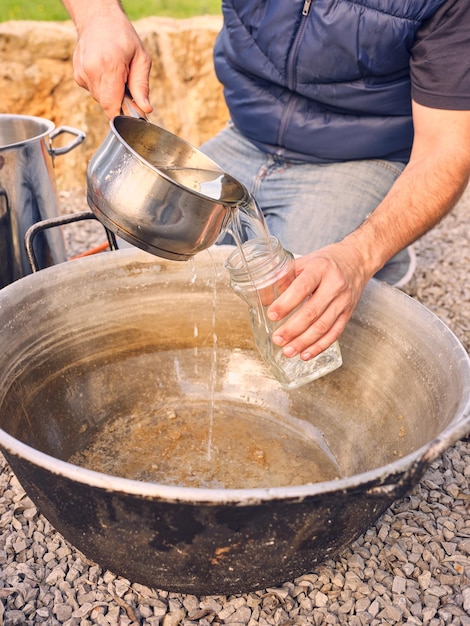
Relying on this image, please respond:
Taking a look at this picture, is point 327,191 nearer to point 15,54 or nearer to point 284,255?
point 284,255

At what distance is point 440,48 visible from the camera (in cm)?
161

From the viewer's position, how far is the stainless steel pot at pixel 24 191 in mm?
1898

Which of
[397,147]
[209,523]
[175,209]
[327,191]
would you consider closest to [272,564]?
[209,523]

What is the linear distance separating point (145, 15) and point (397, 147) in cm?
260

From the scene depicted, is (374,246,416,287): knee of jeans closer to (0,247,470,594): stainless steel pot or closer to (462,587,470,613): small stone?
(0,247,470,594): stainless steel pot

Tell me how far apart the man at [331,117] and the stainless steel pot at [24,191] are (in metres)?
0.47

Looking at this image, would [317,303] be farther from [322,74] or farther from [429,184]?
[322,74]

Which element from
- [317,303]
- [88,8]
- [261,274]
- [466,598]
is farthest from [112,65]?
[466,598]

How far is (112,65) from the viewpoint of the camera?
1.35 m

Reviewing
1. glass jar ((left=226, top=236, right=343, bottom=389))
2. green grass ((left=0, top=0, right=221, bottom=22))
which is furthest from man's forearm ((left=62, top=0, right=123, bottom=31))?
green grass ((left=0, top=0, right=221, bottom=22))

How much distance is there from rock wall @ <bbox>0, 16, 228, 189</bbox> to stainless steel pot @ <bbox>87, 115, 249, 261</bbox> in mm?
2513

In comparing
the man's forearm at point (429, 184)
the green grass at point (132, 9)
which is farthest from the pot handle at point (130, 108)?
the green grass at point (132, 9)

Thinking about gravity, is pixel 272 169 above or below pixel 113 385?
above

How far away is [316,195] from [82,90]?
2068mm
